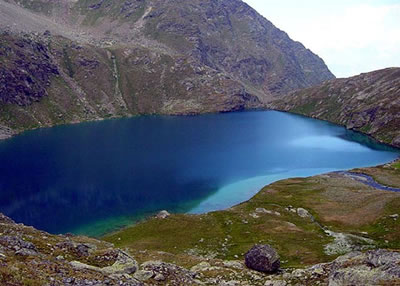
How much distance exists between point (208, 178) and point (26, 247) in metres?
111

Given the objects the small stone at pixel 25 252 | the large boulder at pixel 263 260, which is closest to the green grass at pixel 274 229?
the large boulder at pixel 263 260

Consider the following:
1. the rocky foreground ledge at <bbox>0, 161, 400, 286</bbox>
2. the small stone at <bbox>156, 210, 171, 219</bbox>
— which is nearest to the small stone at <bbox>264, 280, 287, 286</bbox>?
the rocky foreground ledge at <bbox>0, 161, 400, 286</bbox>

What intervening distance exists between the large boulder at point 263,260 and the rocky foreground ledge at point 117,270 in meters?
5.81

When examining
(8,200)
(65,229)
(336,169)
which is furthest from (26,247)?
(336,169)

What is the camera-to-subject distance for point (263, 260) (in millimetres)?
51938

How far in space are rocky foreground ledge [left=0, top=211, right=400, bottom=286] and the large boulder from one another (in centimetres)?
581

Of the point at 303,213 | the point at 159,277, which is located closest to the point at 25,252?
the point at 159,277

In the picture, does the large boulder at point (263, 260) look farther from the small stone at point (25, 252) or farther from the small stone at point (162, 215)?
the small stone at point (162, 215)

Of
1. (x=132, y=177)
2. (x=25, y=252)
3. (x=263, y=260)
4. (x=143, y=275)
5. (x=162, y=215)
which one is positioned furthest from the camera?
(x=132, y=177)

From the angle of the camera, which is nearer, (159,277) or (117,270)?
(117,270)

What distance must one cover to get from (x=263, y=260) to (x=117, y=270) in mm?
24785

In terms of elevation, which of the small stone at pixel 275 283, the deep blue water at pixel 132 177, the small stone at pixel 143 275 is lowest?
the deep blue water at pixel 132 177

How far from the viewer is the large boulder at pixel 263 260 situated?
51.3 meters

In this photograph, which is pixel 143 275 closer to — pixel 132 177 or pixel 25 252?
pixel 25 252
